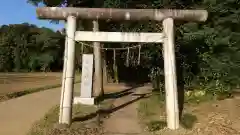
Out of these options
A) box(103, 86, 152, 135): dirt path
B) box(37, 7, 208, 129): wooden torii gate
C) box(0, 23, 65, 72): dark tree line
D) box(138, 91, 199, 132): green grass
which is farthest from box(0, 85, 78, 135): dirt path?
box(0, 23, 65, 72): dark tree line

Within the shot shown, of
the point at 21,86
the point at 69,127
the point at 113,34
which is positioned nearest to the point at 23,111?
the point at 69,127

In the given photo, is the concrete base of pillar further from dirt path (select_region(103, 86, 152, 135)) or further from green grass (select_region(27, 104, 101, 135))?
green grass (select_region(27, 104, 101, 135))

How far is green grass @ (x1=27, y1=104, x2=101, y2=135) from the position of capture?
381 inches

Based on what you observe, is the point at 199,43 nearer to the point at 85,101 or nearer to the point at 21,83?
the point at 85,101

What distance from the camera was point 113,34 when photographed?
1054cm

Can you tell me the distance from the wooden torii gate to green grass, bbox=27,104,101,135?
376 millimetres

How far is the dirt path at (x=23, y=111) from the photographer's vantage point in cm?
1056

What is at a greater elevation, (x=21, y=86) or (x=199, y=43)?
(x=199, y=43)

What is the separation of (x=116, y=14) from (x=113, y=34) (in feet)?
1.91

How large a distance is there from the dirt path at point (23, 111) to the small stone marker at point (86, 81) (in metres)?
1.24

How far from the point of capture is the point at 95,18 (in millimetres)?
10695

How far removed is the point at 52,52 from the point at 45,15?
26660 millimetres

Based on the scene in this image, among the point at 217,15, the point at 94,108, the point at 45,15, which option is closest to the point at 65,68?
the point at 45,15

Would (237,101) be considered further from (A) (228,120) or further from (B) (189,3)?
(B) (189,3)
